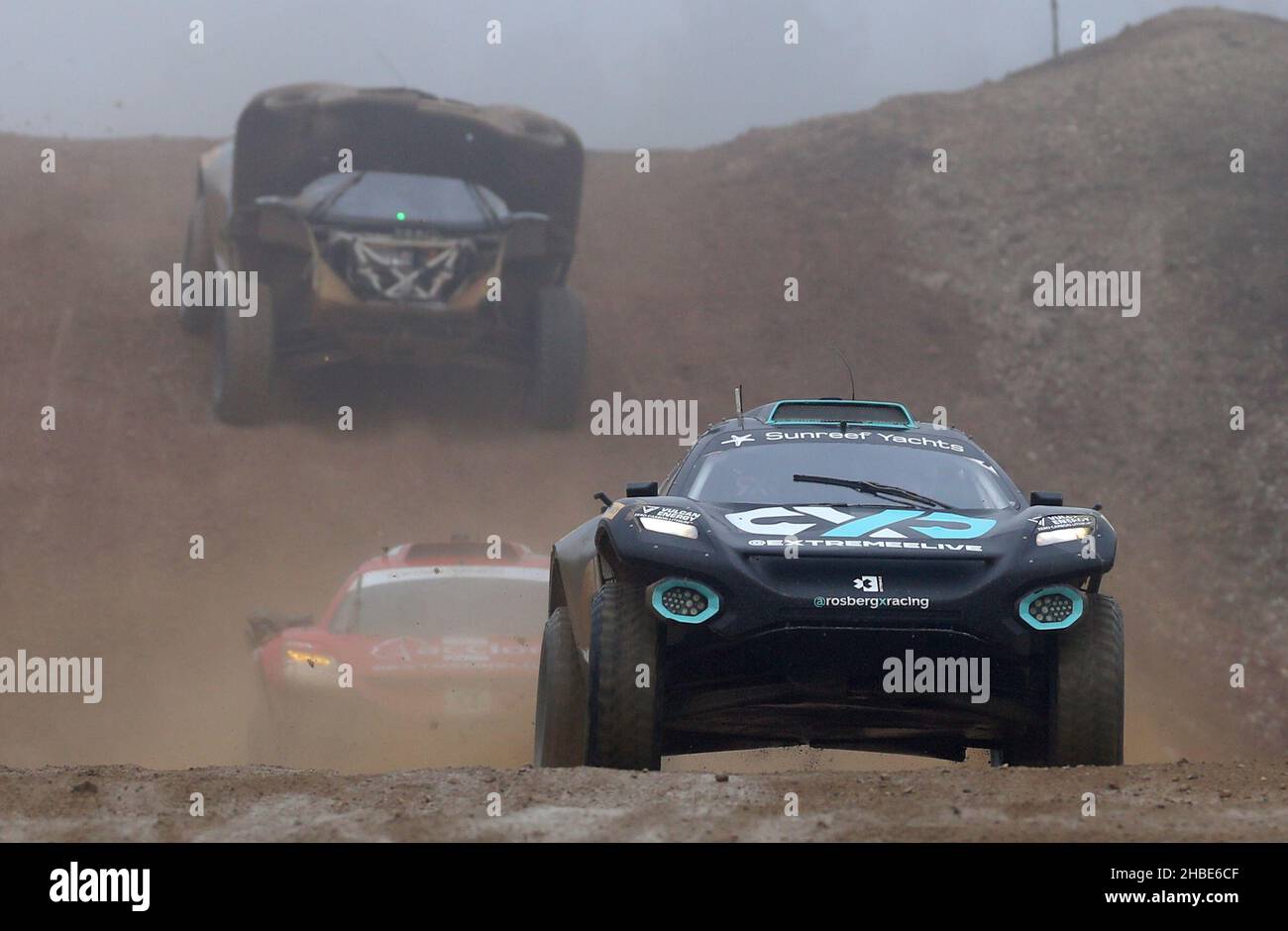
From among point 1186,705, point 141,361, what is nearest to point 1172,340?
point 1186,705

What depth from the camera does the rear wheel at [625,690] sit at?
21.4ft

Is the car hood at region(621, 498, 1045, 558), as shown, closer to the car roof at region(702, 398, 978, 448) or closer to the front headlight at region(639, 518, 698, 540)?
the front headlight at region(639, 518, 698, 540)

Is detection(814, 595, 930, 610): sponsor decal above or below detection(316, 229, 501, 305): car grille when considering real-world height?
below

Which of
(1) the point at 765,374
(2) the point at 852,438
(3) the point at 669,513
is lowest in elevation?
(3) the point at 669,513

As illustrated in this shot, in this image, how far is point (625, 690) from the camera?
6.53 meters

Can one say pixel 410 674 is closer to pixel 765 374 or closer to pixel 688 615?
pixel 688 615

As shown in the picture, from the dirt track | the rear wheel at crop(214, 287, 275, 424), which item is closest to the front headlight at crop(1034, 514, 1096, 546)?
the dirt track

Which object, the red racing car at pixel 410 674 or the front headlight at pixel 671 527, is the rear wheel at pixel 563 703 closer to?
the front headlight at pixel 671 527

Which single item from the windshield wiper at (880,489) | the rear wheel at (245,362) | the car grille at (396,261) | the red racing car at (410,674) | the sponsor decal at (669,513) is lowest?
the red racing car at (410,674)

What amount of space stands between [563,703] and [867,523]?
145 cm

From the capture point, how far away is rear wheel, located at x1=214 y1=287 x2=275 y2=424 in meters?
19.4

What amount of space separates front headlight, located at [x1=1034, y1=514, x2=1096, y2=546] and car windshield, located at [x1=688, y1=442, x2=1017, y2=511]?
640mm

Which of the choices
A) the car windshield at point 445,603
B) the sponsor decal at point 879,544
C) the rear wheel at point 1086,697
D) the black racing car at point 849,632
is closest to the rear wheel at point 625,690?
the black racing car at point 849,632

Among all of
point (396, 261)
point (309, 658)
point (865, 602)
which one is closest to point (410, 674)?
point (309, 658)
